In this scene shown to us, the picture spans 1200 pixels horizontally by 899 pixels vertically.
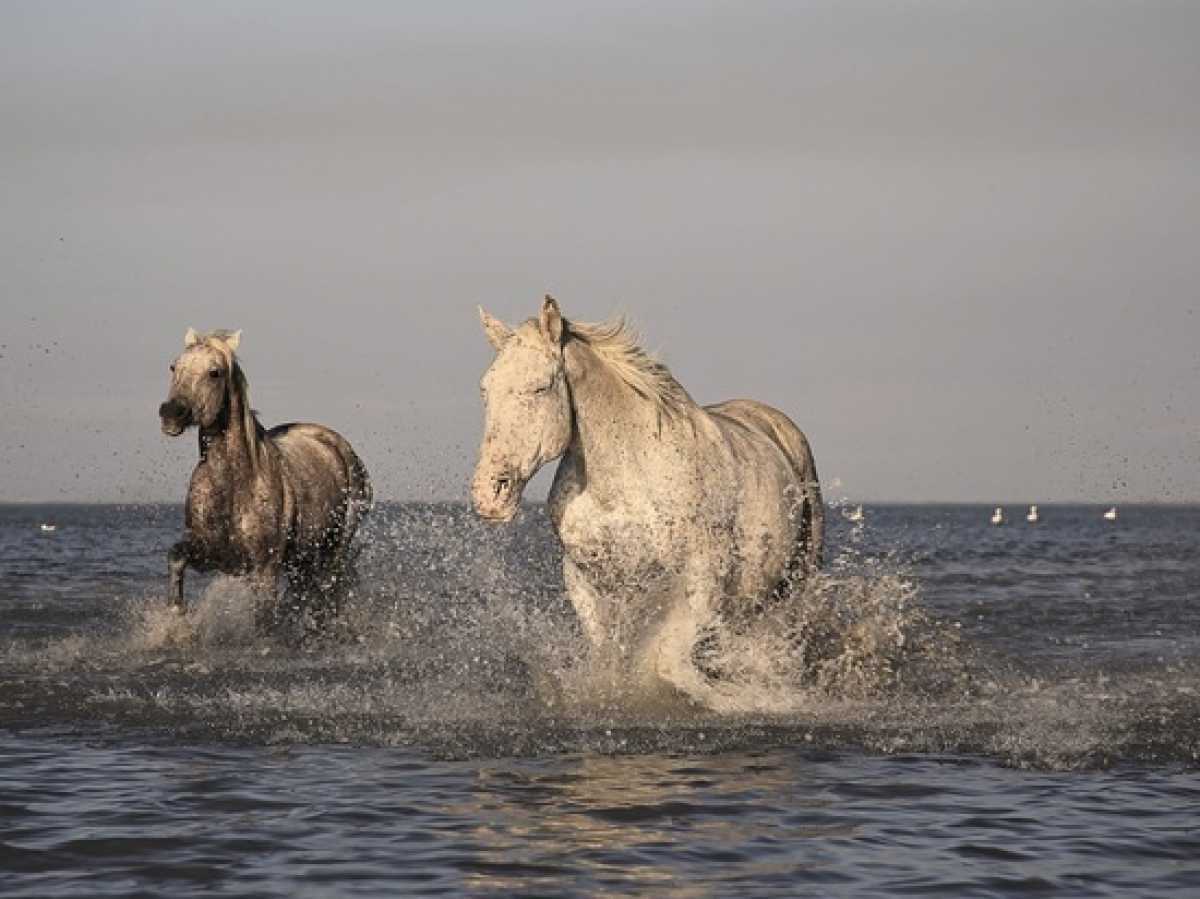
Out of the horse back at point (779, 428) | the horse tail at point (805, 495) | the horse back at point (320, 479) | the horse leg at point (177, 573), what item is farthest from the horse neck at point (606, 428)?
the horse back at point (320, 479)

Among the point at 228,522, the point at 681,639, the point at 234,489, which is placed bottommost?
the point at 681,639

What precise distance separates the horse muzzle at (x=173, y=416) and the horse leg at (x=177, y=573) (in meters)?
0.98

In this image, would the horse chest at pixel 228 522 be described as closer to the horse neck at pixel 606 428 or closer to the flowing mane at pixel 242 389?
the flowing mane at pixel 242 389

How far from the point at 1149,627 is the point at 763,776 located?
11.2 meters

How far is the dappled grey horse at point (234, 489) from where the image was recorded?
14.2 metres

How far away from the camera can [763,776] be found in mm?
8133

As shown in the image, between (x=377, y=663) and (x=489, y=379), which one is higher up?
(x=489, y=379)

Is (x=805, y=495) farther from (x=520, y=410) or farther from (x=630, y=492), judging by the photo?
(x=520, y=410)

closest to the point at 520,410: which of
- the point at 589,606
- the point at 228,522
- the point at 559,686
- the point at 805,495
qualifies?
the point at 589,606

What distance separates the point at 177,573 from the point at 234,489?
31.9 inches

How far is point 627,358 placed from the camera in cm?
968

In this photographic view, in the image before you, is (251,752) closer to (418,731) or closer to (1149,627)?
(418,731)

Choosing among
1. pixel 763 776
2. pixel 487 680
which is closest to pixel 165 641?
pixel 487 680

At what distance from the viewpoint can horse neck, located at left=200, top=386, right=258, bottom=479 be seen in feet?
47.7
